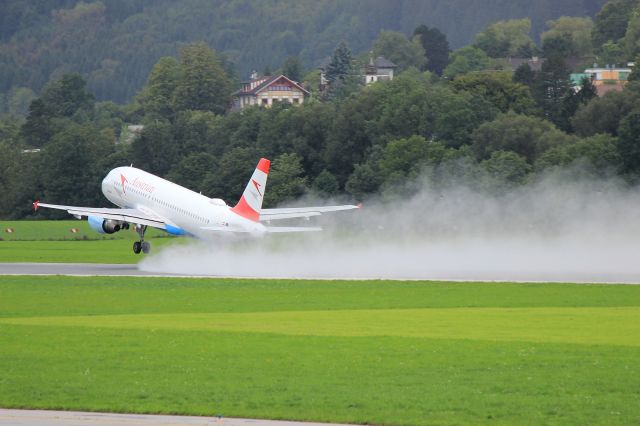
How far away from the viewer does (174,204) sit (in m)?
88.2

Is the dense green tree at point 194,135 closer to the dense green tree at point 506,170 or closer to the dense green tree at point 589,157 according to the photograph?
the dense green tree at point 506,170

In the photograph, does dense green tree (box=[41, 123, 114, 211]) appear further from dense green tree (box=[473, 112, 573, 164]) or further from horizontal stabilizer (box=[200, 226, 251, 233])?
horizontal stabilizer (box=[200, 226, 251, 233])

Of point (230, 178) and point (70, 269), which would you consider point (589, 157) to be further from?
point (70, 269)

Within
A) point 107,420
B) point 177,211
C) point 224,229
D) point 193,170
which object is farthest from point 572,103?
point 107,420

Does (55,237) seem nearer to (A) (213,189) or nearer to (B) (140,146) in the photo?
(A) (213,189)

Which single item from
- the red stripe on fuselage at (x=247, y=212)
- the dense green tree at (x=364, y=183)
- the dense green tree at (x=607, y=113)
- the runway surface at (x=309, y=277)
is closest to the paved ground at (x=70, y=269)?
the runway surface at (x=309, y=277)

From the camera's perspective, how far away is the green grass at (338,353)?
35812mm

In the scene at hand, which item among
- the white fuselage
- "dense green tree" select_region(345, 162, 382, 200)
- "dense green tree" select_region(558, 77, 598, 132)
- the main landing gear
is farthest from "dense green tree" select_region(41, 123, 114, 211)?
the main landing gear

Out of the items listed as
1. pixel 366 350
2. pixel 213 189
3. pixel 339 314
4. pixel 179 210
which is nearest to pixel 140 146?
pixel 213 189

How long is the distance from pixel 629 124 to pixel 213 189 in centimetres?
5139

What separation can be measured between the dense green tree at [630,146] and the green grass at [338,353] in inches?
1927

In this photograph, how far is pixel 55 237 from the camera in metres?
122

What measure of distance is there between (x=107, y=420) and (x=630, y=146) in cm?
8583

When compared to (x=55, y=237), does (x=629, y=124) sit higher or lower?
higher
